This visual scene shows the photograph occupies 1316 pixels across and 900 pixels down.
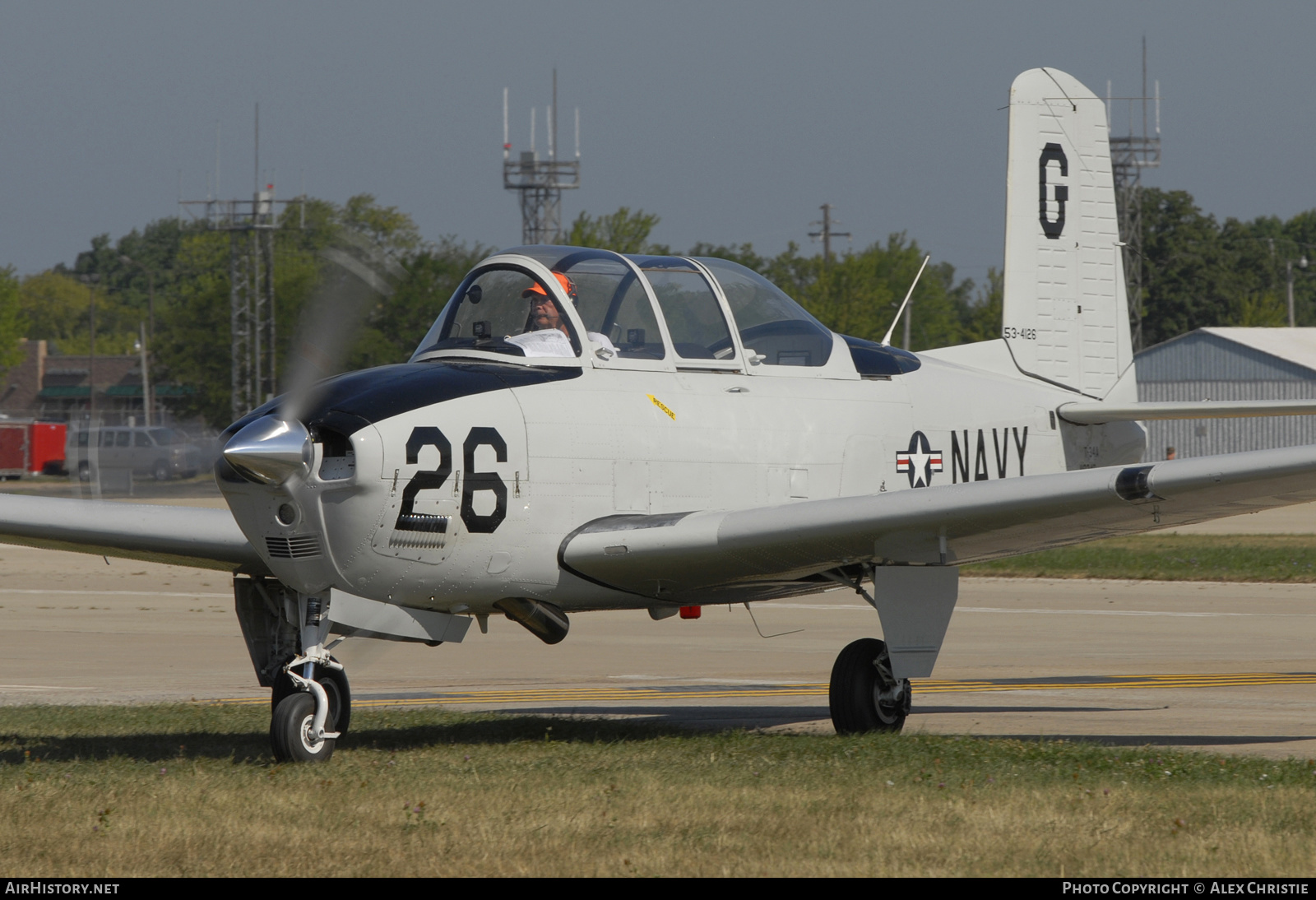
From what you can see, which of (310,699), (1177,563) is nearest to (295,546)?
(310,699)

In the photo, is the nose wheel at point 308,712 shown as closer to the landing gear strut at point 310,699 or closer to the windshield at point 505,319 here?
the landing gear strut at point 310,699

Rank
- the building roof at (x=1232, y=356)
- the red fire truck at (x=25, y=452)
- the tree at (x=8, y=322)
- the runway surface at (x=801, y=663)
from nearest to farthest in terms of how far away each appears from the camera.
A: the runway surface at (x=801, y=663) < the building roof at (x=1232, y=356) < the red fire truck at (x=25, y=452) < the tree at (x=8, y=322)

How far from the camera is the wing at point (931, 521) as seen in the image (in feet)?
25.2

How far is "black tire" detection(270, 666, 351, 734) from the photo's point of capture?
793 centimetres

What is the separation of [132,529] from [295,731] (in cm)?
227

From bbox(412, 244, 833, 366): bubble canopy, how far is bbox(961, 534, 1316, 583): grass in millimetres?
13287

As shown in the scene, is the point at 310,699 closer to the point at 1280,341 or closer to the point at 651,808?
the point at 651,808

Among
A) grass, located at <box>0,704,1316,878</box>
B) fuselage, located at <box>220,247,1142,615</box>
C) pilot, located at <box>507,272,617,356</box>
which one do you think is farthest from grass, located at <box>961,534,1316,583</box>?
pilot, located at <box>507,272,617,356</box>

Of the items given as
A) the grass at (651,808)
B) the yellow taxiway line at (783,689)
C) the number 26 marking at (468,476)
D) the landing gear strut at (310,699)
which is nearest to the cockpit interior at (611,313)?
the number 26 marking at (468,476)

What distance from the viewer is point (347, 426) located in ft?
24.6

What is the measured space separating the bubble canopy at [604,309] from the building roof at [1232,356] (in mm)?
54231

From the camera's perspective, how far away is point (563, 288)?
8625 mm

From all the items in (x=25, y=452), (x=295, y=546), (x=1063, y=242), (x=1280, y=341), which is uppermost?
(x=1280, y=341)

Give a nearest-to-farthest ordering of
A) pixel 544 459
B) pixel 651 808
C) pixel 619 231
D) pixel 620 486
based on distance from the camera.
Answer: pixel 651 808 → pixel 544 459 → pixel 620 486 → pixel 619 231
